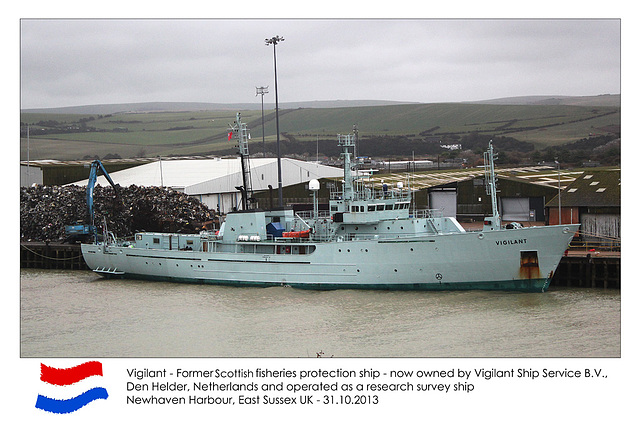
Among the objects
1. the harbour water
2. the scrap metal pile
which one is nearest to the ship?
the harbour water

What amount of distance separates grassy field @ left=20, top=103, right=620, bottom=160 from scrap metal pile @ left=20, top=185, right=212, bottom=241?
34666mm

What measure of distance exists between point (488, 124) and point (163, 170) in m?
58.9

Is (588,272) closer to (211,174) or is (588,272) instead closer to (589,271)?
(589,271)

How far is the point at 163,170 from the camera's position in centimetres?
5162

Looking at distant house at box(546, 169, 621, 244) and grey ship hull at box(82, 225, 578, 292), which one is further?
distant house at box(546, 169, 621, 244)

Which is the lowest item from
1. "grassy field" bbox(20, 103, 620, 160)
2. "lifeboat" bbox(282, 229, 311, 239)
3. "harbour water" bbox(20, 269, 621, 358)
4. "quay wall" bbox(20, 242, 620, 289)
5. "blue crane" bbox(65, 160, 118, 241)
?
"harbour water" bbox(20, 269, 621, 358)

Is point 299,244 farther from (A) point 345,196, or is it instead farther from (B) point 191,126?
(B) point 191,126

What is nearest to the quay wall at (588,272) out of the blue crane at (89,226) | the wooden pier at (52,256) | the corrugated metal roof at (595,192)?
the corrugated metal roof at (595,192)

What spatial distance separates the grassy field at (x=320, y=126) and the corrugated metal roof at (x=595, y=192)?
42.1 m

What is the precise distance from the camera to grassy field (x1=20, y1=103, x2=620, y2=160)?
82250mm

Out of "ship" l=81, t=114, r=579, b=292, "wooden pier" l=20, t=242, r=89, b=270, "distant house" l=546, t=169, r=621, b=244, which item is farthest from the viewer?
"wooden pier" l=20, t=242, r=89, b=270

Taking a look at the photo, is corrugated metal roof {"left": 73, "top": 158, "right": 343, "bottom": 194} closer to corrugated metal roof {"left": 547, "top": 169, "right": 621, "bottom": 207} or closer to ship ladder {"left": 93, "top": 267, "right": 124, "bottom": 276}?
ship ladder {"left": 93, "top": 267, "right": 124, "bottom": 276}

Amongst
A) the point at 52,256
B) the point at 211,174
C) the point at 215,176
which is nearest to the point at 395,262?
the point at 52,256

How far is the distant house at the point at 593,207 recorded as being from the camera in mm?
30875
